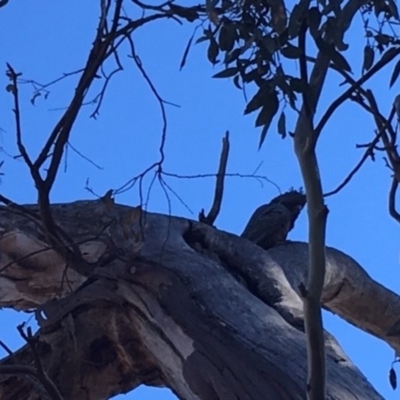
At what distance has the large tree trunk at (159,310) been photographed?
191 cm

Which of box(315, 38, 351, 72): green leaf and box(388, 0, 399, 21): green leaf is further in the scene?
box(388, 0, 399, 21): green leaf

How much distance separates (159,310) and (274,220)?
106 cm

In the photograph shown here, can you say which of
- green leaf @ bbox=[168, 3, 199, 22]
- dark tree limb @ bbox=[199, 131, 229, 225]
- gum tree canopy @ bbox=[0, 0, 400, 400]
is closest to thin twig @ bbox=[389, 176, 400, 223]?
gum tree canopy @ bbox=[0, 0, 400, 400]

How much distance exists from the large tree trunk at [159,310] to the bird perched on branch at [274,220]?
80mm

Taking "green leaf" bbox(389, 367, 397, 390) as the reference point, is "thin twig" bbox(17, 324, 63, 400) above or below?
A: above

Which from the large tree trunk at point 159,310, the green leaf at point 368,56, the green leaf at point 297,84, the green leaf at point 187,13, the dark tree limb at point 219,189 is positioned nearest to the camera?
the green leaf at point 297,84

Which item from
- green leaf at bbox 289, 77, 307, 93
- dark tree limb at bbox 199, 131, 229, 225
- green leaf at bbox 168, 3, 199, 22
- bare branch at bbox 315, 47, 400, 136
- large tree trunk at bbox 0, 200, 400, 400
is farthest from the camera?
dark tree limb at bbox 199, 131, 229, 225

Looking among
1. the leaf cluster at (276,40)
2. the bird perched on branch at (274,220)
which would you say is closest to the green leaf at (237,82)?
the leaf cluster at (276,40)

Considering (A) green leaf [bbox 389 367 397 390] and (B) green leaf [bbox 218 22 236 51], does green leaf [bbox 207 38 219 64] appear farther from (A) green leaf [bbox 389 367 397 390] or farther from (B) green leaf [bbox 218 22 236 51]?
(A) green leaf [bbox 389 367 397 390]

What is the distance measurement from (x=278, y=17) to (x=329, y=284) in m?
1.37

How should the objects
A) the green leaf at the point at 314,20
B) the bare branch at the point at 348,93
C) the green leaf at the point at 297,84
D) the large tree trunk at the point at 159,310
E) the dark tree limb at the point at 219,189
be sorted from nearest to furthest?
the bare branch at the point at 348,93 < the green leaf at the point at 297,84 < the green leaf at the point at 314,20 < the large tree trunk at the point at 159,310 < the dark tree limb at the point at 219,189

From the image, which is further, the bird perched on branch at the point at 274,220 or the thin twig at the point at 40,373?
the bird perched on branch at the point at 274,220

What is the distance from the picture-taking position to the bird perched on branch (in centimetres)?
315

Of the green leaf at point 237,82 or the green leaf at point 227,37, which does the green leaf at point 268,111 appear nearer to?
the green leaf at point 237,82
